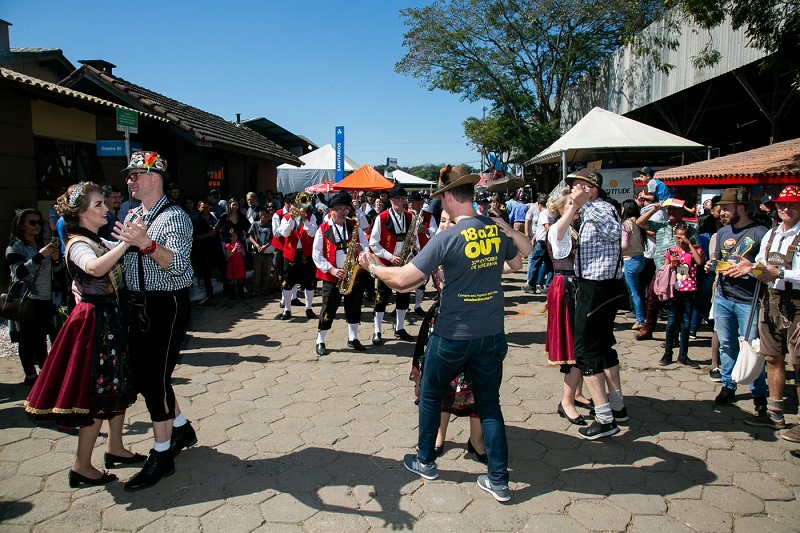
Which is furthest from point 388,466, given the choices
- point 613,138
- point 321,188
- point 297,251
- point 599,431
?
point 321,188

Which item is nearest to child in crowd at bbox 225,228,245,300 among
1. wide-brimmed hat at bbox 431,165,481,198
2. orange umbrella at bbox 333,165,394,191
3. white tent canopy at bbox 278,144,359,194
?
orange umbrella at bbox 333,165,394,191

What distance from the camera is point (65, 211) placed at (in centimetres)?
316

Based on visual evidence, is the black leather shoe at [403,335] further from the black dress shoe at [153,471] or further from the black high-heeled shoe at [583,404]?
the black dress shoe at [153,471]

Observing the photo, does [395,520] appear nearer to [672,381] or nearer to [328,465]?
[328,465]

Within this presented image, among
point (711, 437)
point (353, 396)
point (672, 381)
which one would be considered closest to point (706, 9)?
point (672, 381)

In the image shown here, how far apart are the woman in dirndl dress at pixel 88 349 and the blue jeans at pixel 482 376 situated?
1911 millimetres

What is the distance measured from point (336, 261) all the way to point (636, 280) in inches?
159

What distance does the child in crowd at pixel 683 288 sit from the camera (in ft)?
18.6

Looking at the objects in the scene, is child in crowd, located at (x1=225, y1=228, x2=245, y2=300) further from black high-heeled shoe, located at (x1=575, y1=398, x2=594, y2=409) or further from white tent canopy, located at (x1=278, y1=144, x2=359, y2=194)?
white tent canopy, located at (x1=278, y1=144, x2=359, y2=194)

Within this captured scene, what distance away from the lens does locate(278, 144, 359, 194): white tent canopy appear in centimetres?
2080

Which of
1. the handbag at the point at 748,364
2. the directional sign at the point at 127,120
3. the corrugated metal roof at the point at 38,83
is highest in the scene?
the corrugated metal roof at the point at 38,83

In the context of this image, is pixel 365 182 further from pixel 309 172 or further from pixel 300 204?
pixel 309 172

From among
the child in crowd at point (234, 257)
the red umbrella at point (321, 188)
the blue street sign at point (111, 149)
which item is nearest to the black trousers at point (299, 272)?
the child in crowd at point (234, 257)

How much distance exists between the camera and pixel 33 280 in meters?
4.84
